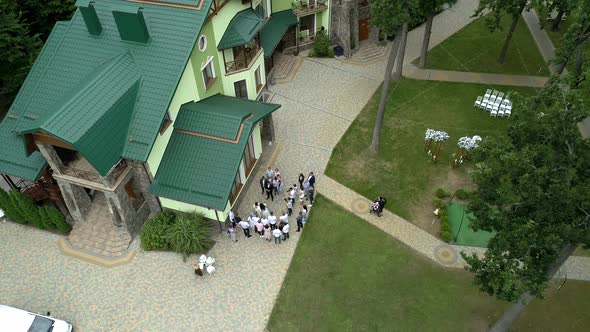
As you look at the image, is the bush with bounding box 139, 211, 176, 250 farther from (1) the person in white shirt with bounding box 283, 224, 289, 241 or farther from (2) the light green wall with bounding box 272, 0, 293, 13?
(2) the light green wall with bounding box 272, 0, 293, 13

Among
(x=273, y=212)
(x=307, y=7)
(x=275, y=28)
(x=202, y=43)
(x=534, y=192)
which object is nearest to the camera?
(x=534, y=192)

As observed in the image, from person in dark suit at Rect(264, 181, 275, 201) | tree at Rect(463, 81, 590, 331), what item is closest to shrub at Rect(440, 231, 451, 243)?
tree at Rect(463, 81, 590, 331)

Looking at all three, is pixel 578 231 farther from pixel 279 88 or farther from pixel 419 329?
pixel 279 88

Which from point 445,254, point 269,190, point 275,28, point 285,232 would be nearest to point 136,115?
point 269,190

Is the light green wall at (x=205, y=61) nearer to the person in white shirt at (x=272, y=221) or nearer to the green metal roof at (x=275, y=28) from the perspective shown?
the green metal roof at (x=275, y=28)

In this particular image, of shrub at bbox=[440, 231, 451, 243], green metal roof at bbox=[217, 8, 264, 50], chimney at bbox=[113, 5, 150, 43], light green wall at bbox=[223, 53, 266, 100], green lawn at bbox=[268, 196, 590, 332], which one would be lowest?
green lawn at bbox=[268, 196, 590, 332]

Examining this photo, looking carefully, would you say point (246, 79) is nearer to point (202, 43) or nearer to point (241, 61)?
point (241, 61)
